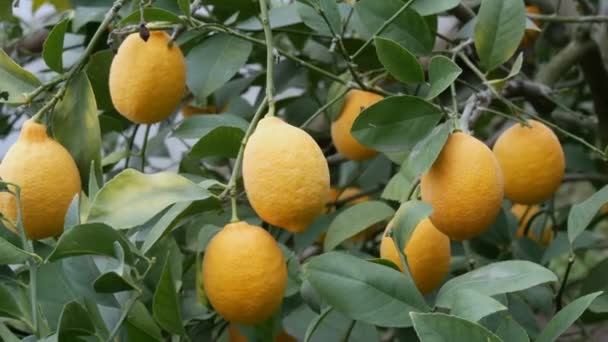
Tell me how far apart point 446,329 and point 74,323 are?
0.25 m

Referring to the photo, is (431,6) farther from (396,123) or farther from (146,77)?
(146,77)

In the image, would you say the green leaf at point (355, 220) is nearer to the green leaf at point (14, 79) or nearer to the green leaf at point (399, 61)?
the green leaf at point (399, 61)

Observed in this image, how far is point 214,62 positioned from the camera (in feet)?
2.91

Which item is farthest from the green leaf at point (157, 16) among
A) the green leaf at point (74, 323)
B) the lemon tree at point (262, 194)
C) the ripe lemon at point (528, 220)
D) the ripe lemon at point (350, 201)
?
the ripe lemon at point (528, 220)

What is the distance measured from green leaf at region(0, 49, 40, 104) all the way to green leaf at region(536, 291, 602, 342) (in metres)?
0.42

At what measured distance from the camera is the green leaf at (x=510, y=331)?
26.0 inches

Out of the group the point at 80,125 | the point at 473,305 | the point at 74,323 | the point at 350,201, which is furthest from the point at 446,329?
the point at 350,201

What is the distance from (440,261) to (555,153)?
13 centimetres

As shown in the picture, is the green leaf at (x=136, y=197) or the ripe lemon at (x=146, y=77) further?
the ripe lemon at (x=146, y=77)

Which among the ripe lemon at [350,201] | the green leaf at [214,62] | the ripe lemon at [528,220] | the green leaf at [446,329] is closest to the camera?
the green leaf at [446,329]

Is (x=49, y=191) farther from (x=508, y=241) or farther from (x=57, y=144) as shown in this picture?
(x=508, y=241)

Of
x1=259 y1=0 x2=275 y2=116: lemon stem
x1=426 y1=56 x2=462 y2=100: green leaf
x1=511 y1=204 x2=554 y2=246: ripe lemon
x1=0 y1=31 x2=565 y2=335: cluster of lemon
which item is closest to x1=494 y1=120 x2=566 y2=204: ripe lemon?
x1=0 y1=31 x2=565 y2=335: cluster of lemon

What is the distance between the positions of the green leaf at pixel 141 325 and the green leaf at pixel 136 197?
0.36ft

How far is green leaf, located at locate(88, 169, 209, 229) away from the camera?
2.08ft
